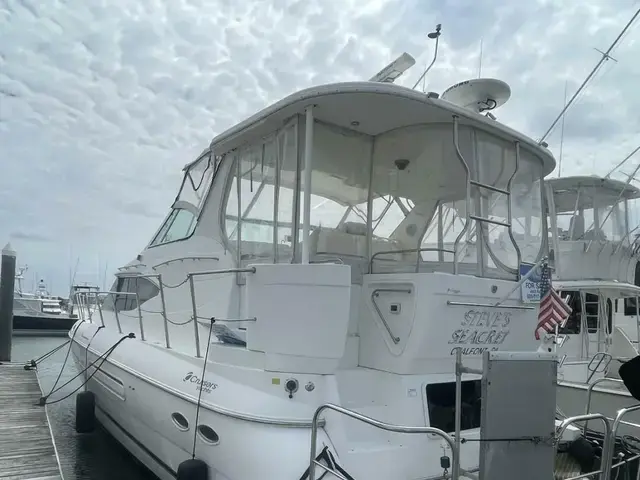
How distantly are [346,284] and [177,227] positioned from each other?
3.44m

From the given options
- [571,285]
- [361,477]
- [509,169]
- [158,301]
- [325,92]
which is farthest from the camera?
[571,285]

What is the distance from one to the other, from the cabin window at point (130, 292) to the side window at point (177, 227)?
588mm

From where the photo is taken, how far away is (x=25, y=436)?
258 inches

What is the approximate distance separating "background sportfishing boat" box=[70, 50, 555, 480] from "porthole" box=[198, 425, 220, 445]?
1 centimetres

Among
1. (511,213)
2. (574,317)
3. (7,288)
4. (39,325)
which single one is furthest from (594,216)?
(39,325)

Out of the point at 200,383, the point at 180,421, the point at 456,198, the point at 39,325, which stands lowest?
the point at 39,325

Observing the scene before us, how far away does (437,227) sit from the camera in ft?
15.8

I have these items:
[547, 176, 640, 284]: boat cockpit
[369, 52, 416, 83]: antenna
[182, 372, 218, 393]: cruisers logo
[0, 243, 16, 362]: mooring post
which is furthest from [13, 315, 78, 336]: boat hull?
[369, 52, 416, 83]: antenna

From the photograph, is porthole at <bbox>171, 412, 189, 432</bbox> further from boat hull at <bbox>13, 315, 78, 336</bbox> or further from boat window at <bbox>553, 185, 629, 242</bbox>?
boat hull at <bbox>13, 315, 78, 336</bbox>

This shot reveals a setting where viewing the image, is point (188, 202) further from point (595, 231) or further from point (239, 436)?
point (595, 231)

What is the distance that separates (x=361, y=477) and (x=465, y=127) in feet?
10.0

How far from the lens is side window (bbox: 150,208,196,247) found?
241 inches

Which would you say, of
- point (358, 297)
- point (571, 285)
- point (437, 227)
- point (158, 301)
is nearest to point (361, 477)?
point (358, 297)

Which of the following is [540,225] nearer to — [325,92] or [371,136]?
[371,136]
